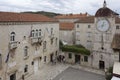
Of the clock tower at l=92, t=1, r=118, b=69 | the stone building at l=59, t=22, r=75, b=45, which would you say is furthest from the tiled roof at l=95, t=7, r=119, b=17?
the stone building at l=59, t=22, r=75, b=45

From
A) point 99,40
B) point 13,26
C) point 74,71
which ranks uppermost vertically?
point 13,26

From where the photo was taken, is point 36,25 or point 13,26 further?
point 36,25

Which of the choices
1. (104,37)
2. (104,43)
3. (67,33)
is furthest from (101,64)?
(67,33)

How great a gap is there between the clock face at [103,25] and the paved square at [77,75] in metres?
9.32

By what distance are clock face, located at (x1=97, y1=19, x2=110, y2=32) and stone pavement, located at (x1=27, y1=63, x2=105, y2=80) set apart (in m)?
8.88

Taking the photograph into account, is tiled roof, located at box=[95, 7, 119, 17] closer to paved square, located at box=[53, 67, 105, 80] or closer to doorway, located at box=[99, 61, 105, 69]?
doorway, located at box=[99, 61, 105, 69]

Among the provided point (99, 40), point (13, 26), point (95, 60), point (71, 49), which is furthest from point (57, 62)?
point (13, 26)

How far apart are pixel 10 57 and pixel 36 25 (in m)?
9.11

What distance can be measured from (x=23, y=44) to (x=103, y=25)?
53.9 feet

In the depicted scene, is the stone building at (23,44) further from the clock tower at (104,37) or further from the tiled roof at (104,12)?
the tiled roof at (104,12)

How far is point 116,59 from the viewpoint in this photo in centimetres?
3009

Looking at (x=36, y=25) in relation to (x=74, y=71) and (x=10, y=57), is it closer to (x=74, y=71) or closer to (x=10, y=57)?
(x=10, y=57)

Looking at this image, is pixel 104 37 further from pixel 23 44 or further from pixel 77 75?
pixel 23 44

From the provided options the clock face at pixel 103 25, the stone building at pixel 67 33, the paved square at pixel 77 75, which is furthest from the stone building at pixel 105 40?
the stone building at pixel 67 33
